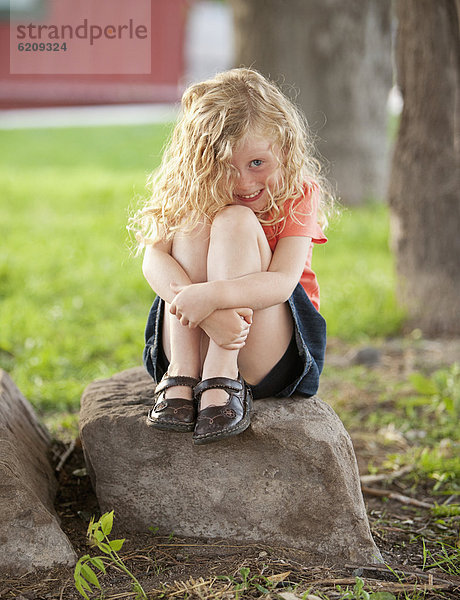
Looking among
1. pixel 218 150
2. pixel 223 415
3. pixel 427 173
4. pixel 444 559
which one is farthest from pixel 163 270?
pixel 427 173

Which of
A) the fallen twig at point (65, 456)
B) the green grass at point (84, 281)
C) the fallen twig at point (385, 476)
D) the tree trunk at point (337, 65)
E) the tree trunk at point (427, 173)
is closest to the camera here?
the fallen twig at point (65, 456)

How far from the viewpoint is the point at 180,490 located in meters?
2.49

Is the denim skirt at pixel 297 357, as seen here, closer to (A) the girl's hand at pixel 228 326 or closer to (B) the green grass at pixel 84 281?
(A) the girl's hand at pixel 228 326

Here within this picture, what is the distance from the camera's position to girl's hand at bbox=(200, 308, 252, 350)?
2385 millimetres

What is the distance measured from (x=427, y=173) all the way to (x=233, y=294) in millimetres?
2948

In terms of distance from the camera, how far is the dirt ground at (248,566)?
217 centimetres

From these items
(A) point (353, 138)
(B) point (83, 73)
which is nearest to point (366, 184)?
(A) point (353, 138)

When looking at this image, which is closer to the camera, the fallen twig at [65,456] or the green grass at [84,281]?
the fallen twig at [65,456]

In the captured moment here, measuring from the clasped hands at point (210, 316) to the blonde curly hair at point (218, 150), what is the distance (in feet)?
0.90

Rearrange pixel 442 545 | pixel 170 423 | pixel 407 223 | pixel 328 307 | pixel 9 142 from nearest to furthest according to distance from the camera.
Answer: pixel 170 423 < pixel 442 545 < pixel 407 223 < pixel 328 307 < pixel 9 142

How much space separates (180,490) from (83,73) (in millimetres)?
14398

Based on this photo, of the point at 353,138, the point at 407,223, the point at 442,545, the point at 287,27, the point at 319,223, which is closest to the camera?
the point at 442,545

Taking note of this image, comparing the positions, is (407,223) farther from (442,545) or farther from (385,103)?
(385,103)

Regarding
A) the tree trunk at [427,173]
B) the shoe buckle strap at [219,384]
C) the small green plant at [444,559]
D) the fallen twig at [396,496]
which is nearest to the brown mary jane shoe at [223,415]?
the shoe buckle strap at [219,384]
